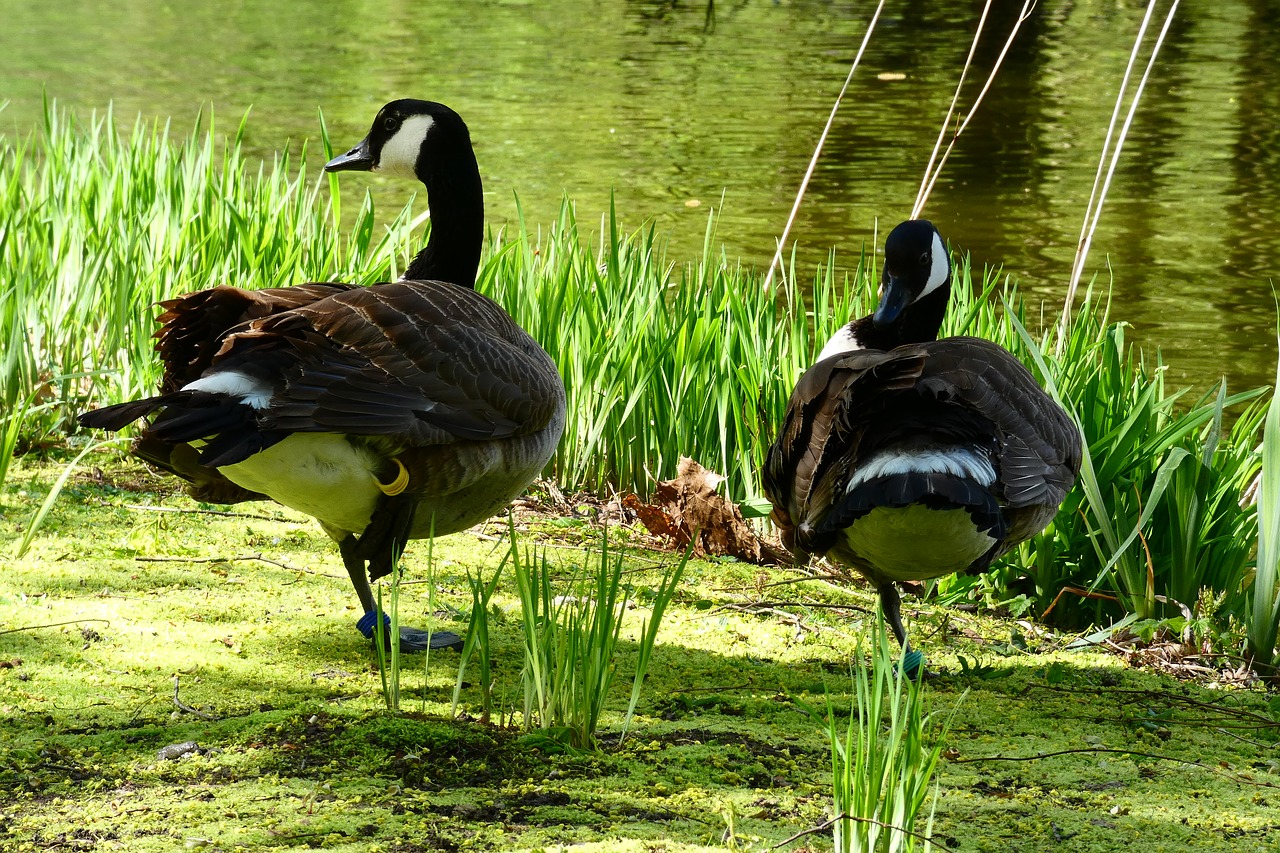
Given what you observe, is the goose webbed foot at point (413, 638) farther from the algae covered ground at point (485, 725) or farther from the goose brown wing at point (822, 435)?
the goose brown wing at point (822, 435)

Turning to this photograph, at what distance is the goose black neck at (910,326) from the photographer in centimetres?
422

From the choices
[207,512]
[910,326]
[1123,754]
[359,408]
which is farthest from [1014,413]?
[207,512]

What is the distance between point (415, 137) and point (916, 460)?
2.25m

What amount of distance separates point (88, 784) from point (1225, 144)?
45.5 feet

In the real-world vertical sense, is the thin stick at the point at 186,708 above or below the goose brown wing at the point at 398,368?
below

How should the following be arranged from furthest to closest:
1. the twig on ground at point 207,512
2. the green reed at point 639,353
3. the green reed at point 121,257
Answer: the green reed at point 121,257
the twig on ground at point 207,512
the green reed at point 639,353

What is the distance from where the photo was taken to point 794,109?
52.5 ft

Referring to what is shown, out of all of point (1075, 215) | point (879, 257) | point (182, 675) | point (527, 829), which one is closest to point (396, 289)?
point (182, 675)

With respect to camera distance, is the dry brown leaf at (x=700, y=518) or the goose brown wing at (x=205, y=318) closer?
the goose brown wing at (x=205, y=318)

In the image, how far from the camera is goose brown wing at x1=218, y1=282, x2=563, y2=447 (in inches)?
121

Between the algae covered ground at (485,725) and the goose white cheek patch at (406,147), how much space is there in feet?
4.53

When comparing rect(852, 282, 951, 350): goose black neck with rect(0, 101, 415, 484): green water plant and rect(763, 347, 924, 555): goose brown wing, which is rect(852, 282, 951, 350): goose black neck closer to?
rect(763, 347, 924, 555): goose brown wing

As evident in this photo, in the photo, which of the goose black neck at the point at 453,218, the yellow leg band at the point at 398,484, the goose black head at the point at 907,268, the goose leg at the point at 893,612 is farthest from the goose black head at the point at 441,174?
the goose leg at the point at 893,612

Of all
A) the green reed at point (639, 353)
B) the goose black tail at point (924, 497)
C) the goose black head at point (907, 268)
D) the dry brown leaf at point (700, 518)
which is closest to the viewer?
the goose black tail at point (924, 497)
